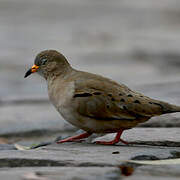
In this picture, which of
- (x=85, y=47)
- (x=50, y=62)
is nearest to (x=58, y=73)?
(x=50, y=62)

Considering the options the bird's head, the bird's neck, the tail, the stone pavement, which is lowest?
the stone pavement

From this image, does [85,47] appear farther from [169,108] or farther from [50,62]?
[169,108]

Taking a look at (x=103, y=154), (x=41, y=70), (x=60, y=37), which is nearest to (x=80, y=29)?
(x=60, y=37)

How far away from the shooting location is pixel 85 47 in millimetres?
14664

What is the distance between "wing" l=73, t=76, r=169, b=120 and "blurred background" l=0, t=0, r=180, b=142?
1.28 metres

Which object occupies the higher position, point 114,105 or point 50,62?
point 50,62

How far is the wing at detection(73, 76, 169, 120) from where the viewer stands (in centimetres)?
542

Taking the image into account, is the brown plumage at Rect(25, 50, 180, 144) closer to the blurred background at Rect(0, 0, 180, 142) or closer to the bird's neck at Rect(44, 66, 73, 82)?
the bird's neck at Rect(44, 66, 73, 82)

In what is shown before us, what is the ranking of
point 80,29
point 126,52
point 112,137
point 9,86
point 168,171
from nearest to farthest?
point 168,171
point 112,137
point 9,86
point 126,52
point 80,29

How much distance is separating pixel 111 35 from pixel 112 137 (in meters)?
9.80

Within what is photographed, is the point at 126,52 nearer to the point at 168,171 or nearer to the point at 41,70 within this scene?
the point at 41,70

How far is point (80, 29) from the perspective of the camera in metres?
16.3

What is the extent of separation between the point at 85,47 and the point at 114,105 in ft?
30.5

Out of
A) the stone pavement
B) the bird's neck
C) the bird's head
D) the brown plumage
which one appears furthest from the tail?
the bird's head
